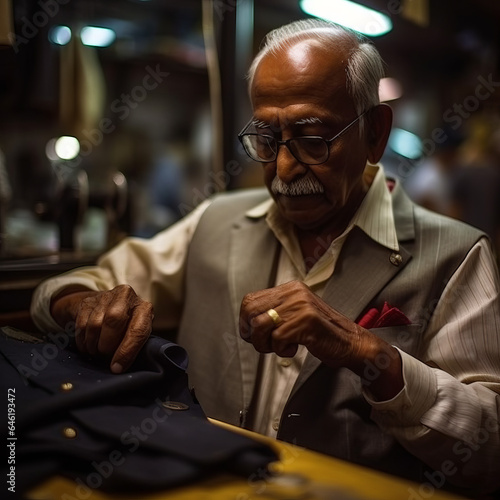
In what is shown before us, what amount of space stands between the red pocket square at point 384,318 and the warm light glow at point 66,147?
5.77 ft

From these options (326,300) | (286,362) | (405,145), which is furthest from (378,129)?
(405,145)

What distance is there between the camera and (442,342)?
1651mm

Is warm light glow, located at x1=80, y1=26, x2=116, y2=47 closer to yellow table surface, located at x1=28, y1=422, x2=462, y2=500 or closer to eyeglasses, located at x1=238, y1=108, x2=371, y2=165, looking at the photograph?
eyeglasses, located at x1=238, y1=108, x2=371, y2=165

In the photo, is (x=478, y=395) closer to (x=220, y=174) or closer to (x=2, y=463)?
(x=2, y=463)

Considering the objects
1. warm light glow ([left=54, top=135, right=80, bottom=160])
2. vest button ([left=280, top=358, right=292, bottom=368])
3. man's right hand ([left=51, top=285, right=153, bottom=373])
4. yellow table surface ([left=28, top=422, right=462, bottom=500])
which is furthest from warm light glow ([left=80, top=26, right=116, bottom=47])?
yellow table surface ([left=28, top=422, right=462, bottom=500])

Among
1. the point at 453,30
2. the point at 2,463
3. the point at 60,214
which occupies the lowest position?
the point at 2,463

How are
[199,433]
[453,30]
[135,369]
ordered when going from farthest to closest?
[453,30] → [135,369] → [199,433]

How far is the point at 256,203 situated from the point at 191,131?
14.4 feet

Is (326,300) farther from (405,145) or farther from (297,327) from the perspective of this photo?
(405,145)

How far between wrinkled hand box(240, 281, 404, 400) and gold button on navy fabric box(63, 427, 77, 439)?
0.43 metres

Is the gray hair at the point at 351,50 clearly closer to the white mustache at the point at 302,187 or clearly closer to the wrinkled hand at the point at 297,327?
the white mustache at the point at 302,187

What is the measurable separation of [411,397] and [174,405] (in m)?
0.55

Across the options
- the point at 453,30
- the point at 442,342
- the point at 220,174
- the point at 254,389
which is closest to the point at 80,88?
the point at 220,174

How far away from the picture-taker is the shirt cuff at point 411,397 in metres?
1.46
